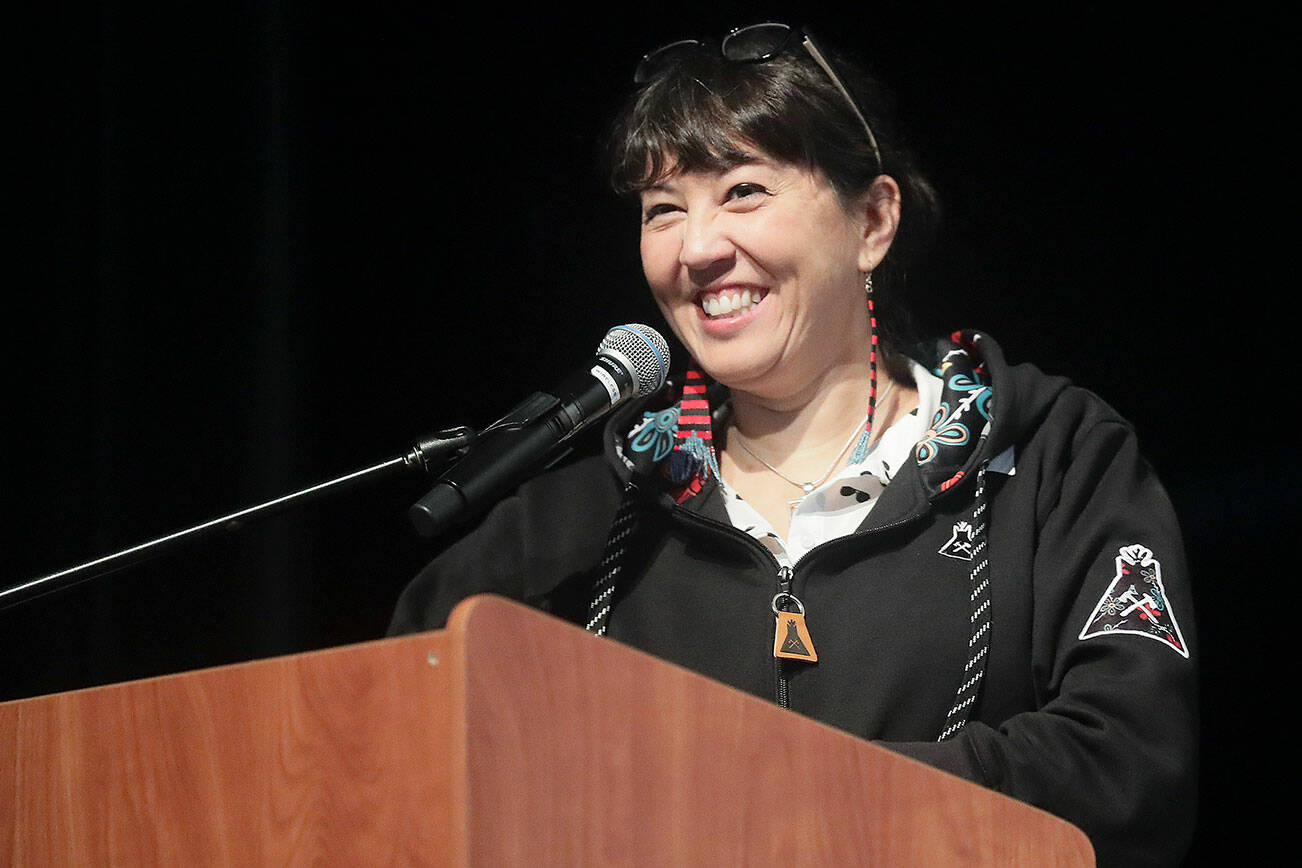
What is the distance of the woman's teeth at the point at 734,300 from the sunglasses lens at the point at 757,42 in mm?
342

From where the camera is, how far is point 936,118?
7.17 ft

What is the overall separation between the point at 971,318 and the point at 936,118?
337 mm

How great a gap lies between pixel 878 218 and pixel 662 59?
0.40 meters

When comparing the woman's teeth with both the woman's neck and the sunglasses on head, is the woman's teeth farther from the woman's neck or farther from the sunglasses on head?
the sunglasses on head

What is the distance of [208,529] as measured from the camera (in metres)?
1.26

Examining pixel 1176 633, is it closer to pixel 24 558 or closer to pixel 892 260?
pixel 892 260

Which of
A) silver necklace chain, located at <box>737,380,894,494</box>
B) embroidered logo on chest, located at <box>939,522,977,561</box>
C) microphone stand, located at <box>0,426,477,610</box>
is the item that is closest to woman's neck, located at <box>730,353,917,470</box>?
silver necklace chain, located at <box>737,380,894,494</box>

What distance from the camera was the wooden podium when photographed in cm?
76

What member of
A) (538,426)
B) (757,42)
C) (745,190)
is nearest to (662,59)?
(757,42)

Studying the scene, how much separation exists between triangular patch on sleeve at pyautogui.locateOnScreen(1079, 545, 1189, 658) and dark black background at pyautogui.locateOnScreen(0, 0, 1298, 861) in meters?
0.48

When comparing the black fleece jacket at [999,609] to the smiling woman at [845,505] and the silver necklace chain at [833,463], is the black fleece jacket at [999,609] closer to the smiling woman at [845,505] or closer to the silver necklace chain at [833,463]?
the smiling woman at [845,505]

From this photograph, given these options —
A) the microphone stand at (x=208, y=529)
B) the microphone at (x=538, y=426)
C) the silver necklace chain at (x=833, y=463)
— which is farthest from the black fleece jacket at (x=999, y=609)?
the microphone stand at (x=208, y=529)

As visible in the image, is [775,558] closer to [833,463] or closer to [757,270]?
[833,463]

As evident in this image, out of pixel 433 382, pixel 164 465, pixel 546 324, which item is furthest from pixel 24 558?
pixel 546 324
